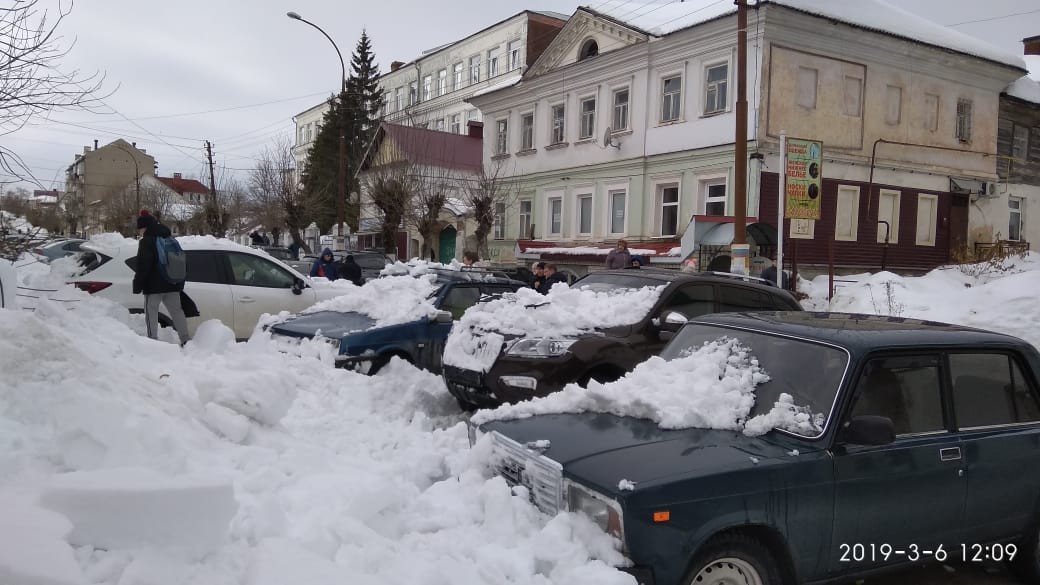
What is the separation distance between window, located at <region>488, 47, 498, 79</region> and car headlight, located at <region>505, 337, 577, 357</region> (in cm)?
4218

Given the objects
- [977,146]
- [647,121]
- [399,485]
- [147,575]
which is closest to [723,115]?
[647,121]

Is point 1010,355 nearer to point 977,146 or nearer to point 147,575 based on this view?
point 147,575

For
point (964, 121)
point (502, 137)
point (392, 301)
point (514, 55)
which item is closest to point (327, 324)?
point (392, 301)

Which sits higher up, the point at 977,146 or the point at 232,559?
the point at 977,146

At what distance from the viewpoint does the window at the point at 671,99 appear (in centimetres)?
2408

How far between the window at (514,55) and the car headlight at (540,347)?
3993 cm

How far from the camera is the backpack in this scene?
8.78 m

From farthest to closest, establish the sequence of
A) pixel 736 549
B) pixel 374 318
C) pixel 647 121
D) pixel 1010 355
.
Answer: pixel 647 121
pixel 374 318
pixel 1010 355
pixel 736 549

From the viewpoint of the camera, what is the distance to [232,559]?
119 inches

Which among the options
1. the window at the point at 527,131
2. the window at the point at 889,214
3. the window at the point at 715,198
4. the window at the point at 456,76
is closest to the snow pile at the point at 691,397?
the window at the point at 715,198

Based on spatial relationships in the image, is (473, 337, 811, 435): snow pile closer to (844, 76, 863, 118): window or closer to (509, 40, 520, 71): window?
(844, 76, 863, 118): window

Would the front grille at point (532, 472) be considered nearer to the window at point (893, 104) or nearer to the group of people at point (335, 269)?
the group of people at point (335, 269)

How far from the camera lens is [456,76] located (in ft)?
169

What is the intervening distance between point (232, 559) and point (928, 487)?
141 inches
